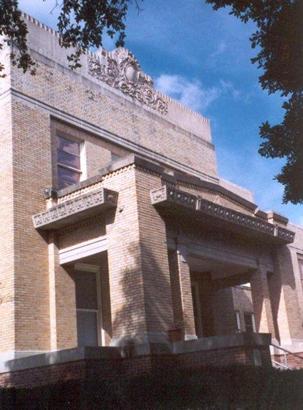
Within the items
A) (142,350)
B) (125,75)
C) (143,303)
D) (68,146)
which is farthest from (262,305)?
(125,75)

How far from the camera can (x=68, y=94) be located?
20172 mm

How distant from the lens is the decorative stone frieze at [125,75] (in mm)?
21750

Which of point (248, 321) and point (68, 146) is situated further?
point (248, 321)

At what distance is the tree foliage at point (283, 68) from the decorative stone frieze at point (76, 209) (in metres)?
5.34

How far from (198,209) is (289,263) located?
6.06 metres

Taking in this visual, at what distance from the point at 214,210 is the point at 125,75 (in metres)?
8.10

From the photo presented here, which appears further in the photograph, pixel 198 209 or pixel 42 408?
pixel 198 209

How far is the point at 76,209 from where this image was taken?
16.1 metres

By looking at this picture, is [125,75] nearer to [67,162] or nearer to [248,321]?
[67,162]

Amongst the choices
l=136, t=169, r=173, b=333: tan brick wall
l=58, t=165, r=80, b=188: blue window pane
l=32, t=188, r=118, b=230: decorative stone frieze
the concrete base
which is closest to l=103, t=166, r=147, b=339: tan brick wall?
l=136, t=169, r=173, b=333: tan brick wall

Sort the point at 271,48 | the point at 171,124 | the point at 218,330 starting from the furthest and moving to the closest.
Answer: the point at 171,124 < the point at 218,330 < the point at 271,48

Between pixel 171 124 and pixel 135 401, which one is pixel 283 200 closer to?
pixel 135 401

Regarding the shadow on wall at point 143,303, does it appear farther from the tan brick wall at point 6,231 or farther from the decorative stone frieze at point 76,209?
the tan brick wall at point 6,231

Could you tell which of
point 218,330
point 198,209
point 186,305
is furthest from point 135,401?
point 218,330
